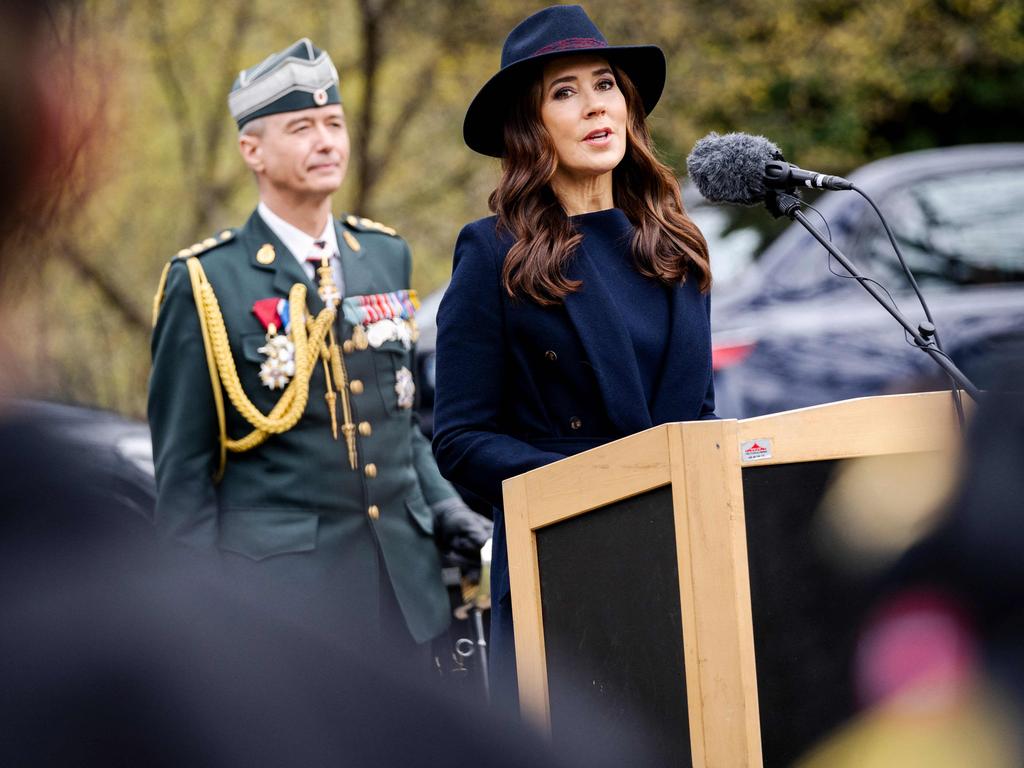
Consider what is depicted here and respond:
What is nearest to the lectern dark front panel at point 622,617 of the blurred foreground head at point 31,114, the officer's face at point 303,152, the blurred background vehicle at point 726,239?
the blurred foreground head at point 31,114

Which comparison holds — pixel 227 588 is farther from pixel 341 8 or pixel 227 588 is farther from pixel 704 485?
pixel 341 8

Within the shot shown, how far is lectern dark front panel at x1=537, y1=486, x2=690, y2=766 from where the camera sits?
78.9 inches

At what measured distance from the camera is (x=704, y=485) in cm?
195

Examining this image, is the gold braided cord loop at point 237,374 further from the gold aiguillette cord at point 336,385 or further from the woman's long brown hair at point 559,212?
the woman's long brown hair at point 559,212

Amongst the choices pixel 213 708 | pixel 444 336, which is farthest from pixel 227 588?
pixel 444 336

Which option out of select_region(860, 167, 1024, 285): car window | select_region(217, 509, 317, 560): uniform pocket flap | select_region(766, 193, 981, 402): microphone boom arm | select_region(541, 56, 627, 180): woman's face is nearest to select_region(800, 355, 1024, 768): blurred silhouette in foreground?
select_region(766, 193, 981, 402): microphone boom arm

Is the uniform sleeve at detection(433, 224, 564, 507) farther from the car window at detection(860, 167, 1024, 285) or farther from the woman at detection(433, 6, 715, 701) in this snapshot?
the car window at detection(860, 167, 1024, 285)

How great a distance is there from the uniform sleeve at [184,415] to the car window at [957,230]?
343 cm

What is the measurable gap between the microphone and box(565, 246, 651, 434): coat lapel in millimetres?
290

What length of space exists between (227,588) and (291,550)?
109 inches

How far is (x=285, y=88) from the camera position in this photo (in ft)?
13.0

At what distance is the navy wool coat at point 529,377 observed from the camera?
104 inches

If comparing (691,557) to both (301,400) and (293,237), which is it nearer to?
(301,400)

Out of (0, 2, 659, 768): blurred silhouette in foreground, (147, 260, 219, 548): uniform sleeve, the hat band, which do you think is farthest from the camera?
(147, 260, 219, 548): uniform sleeve
